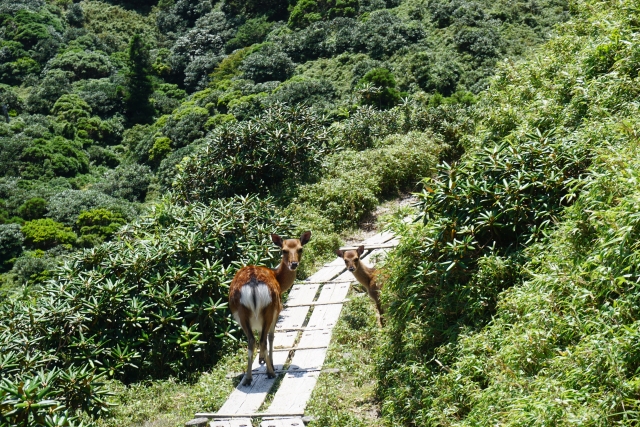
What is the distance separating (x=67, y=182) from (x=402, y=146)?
22.7m

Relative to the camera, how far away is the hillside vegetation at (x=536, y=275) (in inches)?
188

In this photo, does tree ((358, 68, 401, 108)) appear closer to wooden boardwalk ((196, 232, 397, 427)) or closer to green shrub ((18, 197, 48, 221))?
wooden boardwalk ((196, 232, 397, 427))

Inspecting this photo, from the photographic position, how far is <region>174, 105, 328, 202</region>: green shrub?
14.4 meters

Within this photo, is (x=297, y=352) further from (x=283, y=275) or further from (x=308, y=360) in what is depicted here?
(x=283, y=275)

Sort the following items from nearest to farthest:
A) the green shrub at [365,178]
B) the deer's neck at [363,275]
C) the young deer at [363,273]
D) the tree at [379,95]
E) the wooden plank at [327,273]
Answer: the young deer at [363,273] → the deer's neck at [363,275] → the wooden plank at [327,273] → the green shrub at [365,178] → the tree at [379,95]

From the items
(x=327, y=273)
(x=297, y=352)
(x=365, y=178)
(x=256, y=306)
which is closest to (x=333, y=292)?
(x=327, y=273)

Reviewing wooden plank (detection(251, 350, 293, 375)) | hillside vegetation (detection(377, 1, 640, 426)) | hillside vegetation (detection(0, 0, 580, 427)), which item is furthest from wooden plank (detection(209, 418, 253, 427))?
hillside vegetation (detection(377, 1, 640, 426))

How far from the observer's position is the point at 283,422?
6984mm

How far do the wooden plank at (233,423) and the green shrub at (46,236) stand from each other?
878 inches

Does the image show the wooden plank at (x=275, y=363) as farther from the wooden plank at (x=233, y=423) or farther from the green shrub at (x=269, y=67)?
the green shrub at (x=269, y=67)

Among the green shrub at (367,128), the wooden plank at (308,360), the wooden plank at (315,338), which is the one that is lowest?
the green shrub at (367,128)

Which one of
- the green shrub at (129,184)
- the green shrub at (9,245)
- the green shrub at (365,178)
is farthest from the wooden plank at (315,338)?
the green shrub at (129,184)

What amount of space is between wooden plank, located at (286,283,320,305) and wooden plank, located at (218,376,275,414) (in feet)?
8.11

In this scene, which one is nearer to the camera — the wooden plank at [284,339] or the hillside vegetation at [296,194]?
the hillside vegetation at [296,194]
